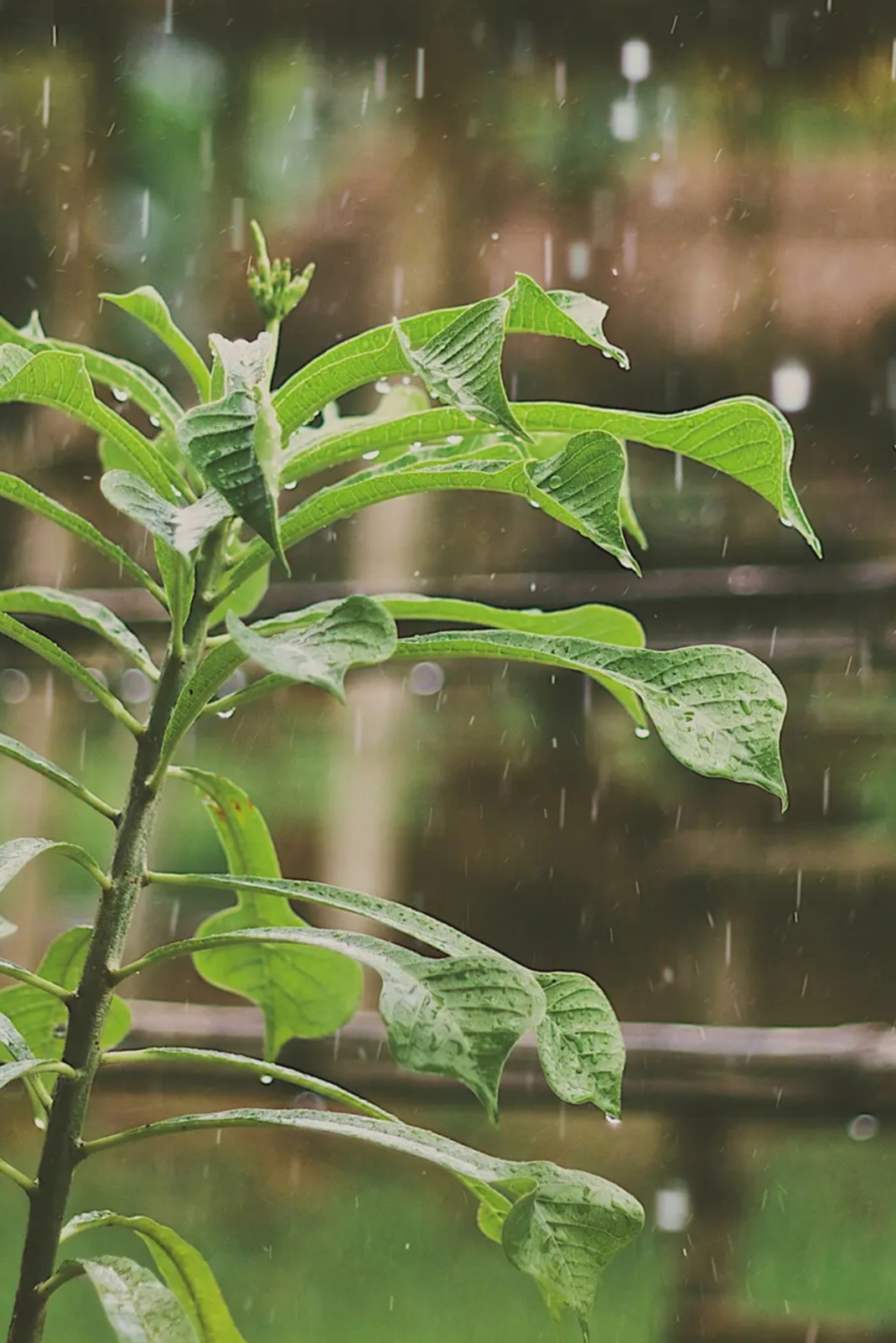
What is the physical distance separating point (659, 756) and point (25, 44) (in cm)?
120

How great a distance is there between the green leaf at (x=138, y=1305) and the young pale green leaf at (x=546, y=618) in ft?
1.14

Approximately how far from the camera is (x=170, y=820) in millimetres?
1567

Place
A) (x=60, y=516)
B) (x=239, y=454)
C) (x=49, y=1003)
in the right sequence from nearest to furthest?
(x=239, y=454), (x=60, y=516), (x=49, y=1003)

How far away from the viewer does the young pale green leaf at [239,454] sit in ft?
1.27

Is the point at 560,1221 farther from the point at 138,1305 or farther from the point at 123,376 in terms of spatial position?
the point at 123,376

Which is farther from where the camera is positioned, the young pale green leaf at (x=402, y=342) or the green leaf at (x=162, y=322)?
the green leaf at (x=162, y=322)

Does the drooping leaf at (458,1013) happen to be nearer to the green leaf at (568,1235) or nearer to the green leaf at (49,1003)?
the green leaf at (568,1235)

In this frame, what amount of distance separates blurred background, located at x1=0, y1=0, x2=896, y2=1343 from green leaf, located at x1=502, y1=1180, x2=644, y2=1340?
84 centimetres

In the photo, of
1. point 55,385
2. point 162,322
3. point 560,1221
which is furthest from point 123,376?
point 560,1221

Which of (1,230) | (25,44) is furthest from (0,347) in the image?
(25,44)

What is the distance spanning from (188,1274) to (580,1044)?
0.25 meters

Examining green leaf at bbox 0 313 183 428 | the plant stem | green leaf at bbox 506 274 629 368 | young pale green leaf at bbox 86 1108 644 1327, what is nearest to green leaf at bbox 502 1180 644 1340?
young pale green leaf at bbox 86 1108 644 1327

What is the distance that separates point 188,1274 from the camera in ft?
1.91

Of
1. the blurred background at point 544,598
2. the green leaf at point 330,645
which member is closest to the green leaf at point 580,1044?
the green leaf at point 330,645
